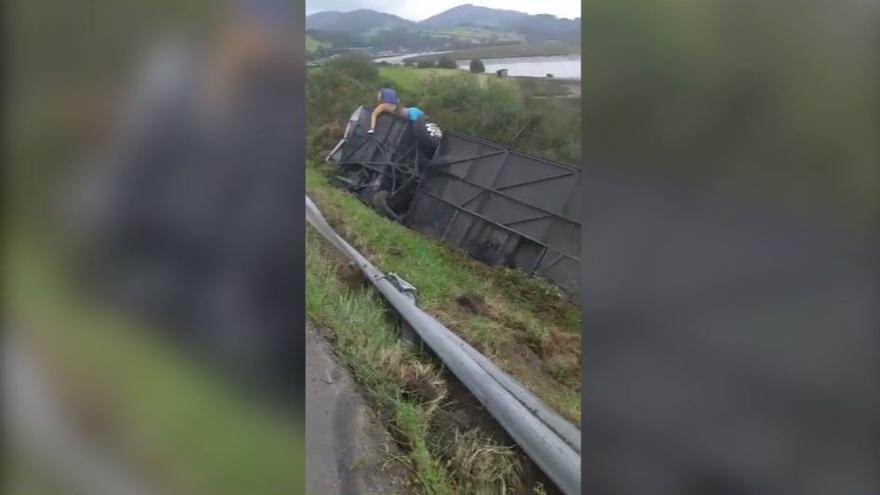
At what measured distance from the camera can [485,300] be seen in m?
1.78

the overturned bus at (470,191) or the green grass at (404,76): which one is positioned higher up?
the green grass at (404,76)

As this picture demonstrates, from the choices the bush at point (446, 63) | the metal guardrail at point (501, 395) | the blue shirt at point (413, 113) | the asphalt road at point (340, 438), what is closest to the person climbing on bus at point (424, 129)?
the blue shirt at point (413, 113)

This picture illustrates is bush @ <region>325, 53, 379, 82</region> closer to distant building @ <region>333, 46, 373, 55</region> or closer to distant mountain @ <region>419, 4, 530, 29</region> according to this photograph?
distant building @ <region>333, 46, 373, 55</region>

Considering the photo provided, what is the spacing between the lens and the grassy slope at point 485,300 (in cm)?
173

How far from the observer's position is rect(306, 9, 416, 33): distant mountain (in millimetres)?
1722

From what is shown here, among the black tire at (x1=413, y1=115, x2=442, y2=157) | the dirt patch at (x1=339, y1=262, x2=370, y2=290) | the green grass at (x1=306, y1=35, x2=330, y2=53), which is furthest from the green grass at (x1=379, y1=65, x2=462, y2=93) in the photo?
the dirt patch at (x1=339, y1=262, x2=370, y2=290)

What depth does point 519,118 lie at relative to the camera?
69.9 inches

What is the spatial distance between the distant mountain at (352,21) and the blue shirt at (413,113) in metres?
0.27

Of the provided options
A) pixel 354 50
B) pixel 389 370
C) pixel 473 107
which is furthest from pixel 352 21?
pixel 389 370
